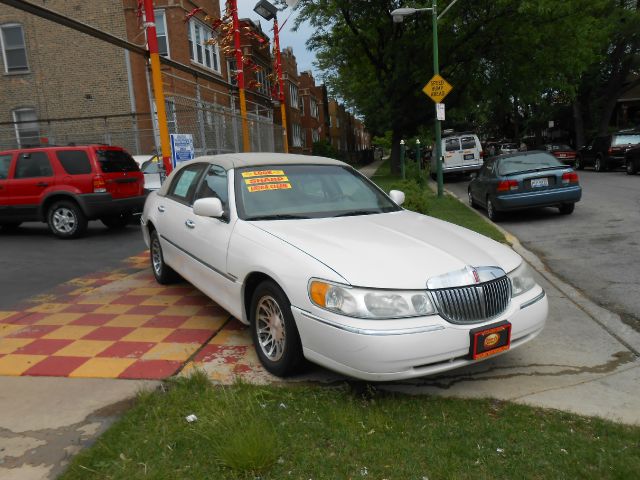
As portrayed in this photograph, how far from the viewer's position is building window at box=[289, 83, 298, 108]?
39694 mm

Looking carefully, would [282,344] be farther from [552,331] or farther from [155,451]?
[552,331]

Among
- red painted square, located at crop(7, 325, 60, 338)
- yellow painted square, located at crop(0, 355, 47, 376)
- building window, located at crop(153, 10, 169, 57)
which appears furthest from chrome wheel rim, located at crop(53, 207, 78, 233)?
building window, located at crop(153, 10, 169, 57)

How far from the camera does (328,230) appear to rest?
12.8 ft

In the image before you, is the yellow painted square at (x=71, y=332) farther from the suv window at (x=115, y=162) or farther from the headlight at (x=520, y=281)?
the suv window at (x=115, y=162)

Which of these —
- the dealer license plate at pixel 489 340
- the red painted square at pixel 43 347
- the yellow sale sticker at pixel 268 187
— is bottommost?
the red painted square at pixel 43 347

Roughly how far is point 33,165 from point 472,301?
9457mm

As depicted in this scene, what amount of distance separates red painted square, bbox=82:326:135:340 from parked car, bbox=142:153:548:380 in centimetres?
77

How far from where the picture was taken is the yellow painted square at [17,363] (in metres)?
3.94

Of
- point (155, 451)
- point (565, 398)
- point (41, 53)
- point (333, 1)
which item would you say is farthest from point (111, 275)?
point (333, 1)

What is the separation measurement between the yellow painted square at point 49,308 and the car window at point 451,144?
19554 mm

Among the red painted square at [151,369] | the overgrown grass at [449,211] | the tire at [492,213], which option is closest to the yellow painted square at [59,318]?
the red painted square at [151,369]

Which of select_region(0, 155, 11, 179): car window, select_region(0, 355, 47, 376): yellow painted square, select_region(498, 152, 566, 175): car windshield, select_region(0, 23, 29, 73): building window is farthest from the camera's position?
select_region(0, 23, 29, 73): building window

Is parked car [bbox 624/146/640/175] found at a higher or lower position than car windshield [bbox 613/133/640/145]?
lower

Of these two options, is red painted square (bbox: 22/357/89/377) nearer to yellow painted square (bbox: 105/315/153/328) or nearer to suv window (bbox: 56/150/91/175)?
yellow painted square (bbox: 105/315/153/328)
